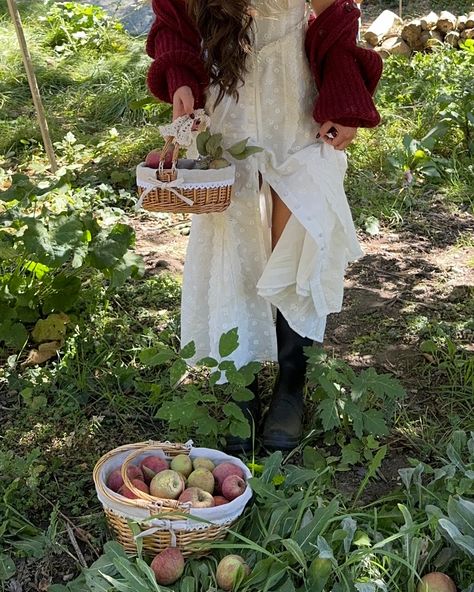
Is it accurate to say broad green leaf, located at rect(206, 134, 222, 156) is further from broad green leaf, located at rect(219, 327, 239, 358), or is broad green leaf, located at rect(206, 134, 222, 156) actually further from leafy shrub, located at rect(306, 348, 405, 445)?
leafy shrub, located at rect(306, 348, 405, 445)

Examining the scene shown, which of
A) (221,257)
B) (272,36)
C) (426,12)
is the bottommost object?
(426,12)

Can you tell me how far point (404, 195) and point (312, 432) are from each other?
7.37 feet

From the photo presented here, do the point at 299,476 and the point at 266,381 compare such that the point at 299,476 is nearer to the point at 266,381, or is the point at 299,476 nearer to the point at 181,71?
the point at 266,381

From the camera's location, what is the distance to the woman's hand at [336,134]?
8.25 ft

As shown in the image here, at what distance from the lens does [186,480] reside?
7.64 feet

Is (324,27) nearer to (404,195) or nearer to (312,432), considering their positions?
(312,432)

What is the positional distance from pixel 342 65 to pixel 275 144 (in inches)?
11.9

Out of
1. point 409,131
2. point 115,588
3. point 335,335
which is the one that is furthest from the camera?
point 409,131

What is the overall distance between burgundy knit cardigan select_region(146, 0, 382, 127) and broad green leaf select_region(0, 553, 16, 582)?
1.38 m

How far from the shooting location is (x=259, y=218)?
265 cm

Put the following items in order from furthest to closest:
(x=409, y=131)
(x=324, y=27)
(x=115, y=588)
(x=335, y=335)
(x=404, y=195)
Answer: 1. (x=409, y=131)
2. (x=404, y=195)
3. (x=335, y=335)
4. (x=324, y=27)
5. (x=115, y=588)

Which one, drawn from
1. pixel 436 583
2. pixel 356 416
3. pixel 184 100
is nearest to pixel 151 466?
pixel 356 416

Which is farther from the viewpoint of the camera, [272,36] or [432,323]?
[432,323]

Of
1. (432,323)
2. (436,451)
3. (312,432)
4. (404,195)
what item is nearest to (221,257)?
(312,432)
